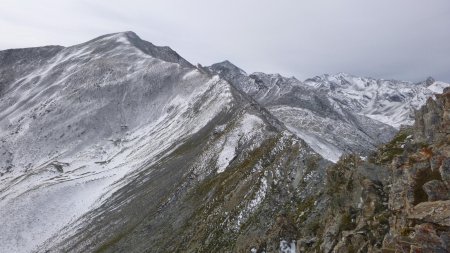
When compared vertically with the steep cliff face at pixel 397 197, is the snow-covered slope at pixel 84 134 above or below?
below

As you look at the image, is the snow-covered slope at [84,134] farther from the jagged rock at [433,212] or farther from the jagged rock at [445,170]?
the jagged rock at [445,170]

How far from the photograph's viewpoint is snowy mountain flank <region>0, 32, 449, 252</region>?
182 feet

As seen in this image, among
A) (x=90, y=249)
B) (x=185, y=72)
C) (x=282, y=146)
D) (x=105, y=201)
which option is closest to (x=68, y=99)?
(x=185, y=72)

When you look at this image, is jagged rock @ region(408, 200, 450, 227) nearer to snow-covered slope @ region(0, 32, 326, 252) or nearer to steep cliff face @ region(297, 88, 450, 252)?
steep cliff face @ region(297, 88, 450, 252)

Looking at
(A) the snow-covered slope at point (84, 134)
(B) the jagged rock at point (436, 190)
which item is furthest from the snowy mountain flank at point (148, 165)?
(B) the jagged rock at point (436, 190)

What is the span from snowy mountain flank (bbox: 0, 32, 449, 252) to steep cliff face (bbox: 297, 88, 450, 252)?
447 centimetres

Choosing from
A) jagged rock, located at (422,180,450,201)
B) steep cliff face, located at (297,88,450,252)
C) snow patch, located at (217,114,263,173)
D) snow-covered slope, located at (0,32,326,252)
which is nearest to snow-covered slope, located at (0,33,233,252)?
snow-covered slope, located at (0,32,326,252)

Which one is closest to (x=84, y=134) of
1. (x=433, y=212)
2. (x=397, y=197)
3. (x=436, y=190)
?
(x=397, y=197)

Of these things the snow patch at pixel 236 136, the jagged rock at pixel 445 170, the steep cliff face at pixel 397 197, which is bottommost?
the snow patch at pixel 236 136

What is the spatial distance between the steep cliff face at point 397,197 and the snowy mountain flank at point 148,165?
14.7 ft

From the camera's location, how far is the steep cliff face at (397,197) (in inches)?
884

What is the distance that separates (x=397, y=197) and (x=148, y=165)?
8616 centimetres

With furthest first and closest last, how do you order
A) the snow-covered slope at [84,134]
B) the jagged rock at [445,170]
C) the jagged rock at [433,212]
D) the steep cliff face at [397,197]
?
the snow-covered slope at [84,134] < the jagged rock at [445,170] < the steep cliff face at [397,197] < the jagged rock at [433,212]

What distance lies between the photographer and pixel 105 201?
97125mm
